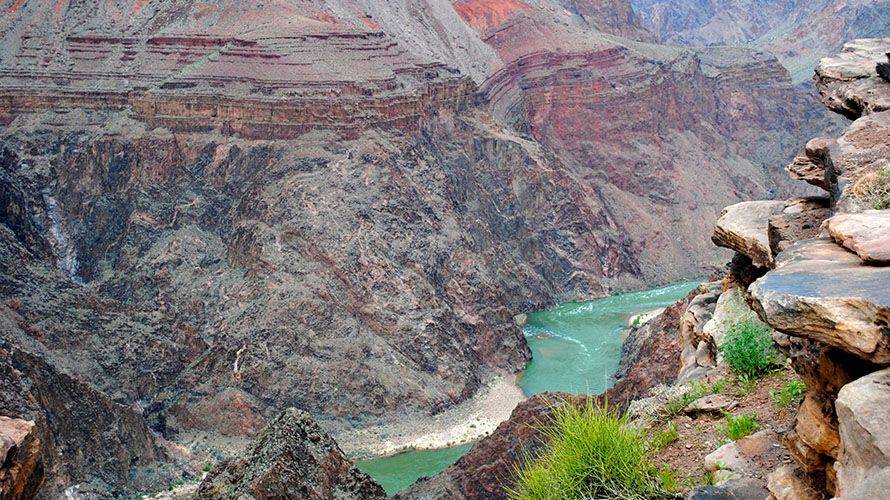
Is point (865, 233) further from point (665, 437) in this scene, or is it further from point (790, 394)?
point (665, 437)

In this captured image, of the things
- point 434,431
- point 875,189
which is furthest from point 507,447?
point 434,431

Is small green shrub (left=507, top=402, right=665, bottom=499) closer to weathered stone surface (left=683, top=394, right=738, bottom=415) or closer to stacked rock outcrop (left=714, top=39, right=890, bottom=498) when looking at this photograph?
stacked rock outcrop (left=714, top=39, right=890, bottom=498)

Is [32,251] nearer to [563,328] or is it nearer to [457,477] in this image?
[563,328]

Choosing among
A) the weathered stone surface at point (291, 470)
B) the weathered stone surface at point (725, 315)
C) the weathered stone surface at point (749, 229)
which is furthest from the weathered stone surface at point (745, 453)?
the weathered stone surface at point (291, 470)

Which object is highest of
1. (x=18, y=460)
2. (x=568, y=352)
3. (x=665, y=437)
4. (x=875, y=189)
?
(x=875, y=189)

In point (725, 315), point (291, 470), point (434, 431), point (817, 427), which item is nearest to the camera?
point (817, 427)

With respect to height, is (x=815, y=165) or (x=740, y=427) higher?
(x=815, y=165)

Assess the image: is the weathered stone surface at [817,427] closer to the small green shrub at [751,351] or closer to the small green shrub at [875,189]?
the small green shrub at [875,189]

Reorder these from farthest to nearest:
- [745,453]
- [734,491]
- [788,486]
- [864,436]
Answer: [745,453] → [734,491] → [788,486] → [864,436]
